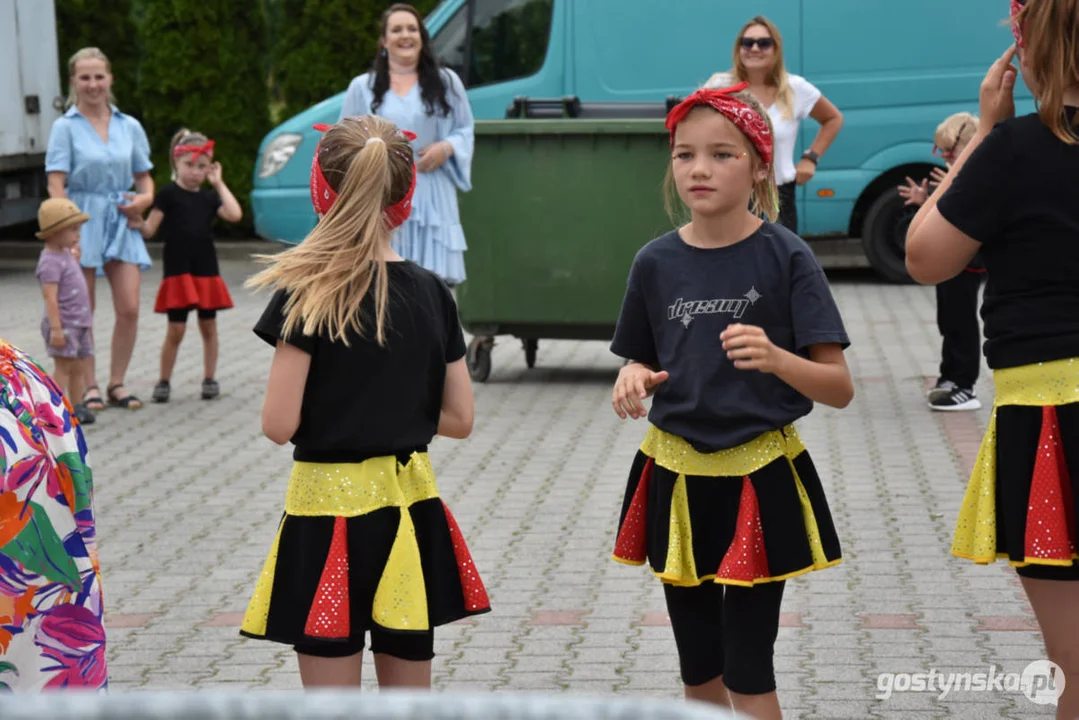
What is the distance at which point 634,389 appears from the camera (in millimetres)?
3234

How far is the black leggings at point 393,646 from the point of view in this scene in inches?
132

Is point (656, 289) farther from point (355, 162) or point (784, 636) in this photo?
point (784, 636)

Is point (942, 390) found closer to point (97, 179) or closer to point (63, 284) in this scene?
point (63, 284)

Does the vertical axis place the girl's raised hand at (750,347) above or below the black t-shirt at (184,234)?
above

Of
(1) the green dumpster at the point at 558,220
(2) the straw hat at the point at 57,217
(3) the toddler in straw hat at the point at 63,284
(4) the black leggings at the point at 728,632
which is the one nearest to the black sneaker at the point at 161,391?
(3) the toddler in straw hat at the point at 63,284

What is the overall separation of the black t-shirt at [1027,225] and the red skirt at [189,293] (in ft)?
21.8

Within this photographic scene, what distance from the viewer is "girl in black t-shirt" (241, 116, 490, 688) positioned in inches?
130

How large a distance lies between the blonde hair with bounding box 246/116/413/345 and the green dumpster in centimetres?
611

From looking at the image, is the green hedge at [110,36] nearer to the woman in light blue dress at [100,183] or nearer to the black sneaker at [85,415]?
the woman in light blue dress at [100,183]

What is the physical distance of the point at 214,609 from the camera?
540cm

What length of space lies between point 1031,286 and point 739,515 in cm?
70

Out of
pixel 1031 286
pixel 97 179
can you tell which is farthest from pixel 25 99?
pixel 1031 286

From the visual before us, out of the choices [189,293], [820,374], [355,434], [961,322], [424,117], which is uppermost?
[424,117]

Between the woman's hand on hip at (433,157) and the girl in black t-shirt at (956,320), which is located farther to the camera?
the woman's hand on hip at (433,157)
